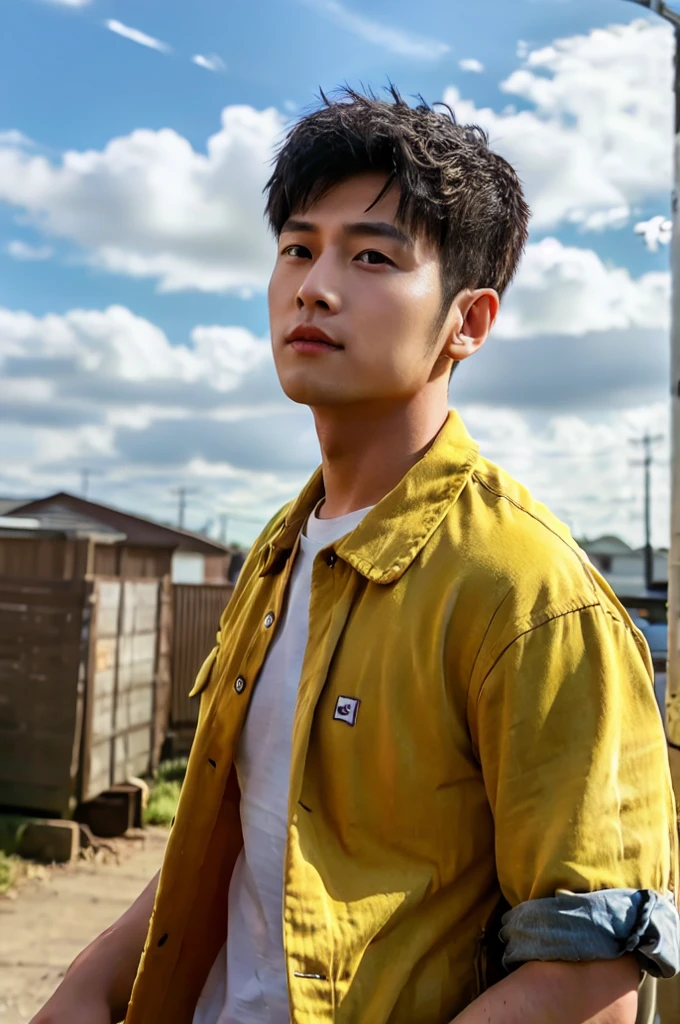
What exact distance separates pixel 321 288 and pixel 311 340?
0.09 meters

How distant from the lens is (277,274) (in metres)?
1.70

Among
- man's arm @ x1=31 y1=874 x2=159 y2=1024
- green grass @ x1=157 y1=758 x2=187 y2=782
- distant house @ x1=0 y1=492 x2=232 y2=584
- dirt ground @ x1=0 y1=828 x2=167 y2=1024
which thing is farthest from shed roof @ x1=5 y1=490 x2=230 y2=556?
man's arm @ x1=31 y1=874 x2=159 y2=1024

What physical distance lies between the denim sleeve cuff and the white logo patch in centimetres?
36

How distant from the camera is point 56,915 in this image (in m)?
6.28

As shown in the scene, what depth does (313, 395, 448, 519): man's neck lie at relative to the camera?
1638mm

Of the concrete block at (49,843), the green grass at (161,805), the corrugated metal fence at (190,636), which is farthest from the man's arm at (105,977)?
the corrugated metal fence at (190,636)

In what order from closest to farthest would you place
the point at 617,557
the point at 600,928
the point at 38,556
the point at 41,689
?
1. the point at 600,928
2. the point at 41,689
3. the point at 38,556
4. the point at 617,557

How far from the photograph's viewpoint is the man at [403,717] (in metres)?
1.22

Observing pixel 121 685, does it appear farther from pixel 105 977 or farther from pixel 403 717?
pixel 403 717

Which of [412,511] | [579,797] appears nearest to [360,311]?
[412,511]

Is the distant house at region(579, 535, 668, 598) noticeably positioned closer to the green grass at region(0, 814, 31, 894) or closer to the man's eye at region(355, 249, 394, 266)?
the green grass at region(0, 814, 31, 894)

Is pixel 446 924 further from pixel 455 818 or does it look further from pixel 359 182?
pixel 359 182

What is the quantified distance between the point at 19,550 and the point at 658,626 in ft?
25.7

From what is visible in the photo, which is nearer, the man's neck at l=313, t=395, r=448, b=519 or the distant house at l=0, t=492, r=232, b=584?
the man's neck at l=313, t=395, r=448, b=519
